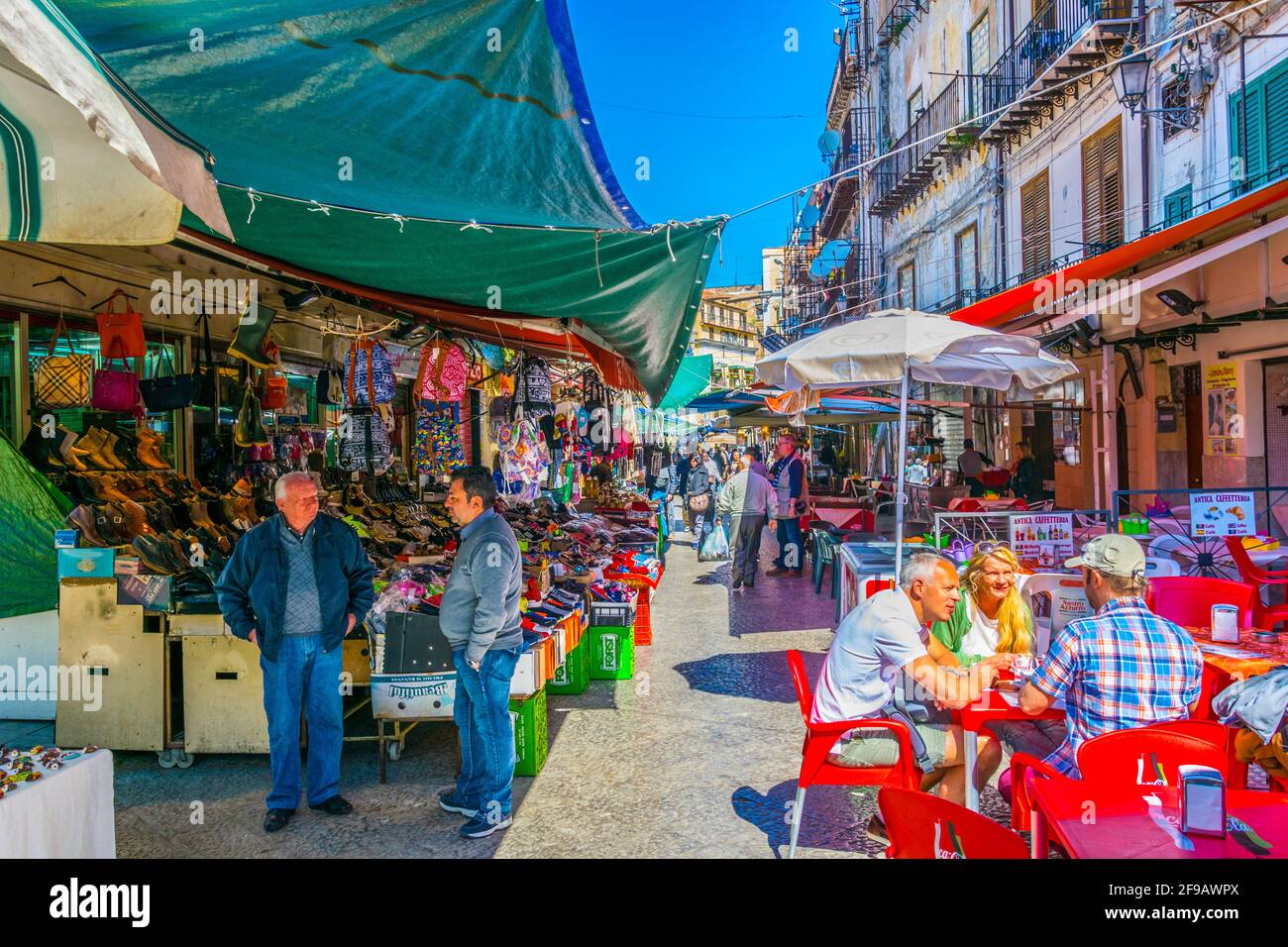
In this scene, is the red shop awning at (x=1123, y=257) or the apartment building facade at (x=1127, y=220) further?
the apartment building facade at (x=1127, y=220)

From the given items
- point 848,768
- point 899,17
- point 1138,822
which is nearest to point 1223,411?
point 848,768

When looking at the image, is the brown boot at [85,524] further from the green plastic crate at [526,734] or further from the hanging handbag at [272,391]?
the green plastic crate at [526,734]

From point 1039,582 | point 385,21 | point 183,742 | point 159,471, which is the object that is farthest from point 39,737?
point 1039,582

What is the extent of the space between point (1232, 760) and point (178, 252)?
23.6ft

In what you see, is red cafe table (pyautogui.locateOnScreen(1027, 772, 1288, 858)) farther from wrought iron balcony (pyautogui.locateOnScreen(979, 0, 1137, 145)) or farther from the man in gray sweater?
wrought iron balcony (pyautogui.locateOnScreen(979, 0, 1137, 145))

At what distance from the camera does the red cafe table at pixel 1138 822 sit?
2.57 meters

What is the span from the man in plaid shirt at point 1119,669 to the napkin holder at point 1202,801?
65 cm

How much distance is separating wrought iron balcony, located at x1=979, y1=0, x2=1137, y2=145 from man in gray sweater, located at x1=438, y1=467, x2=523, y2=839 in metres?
9.66

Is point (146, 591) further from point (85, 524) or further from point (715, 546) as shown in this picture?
point (715, 546)

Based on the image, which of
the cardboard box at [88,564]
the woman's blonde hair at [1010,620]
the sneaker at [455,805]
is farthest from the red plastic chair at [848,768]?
the cardboard box at [88,564]

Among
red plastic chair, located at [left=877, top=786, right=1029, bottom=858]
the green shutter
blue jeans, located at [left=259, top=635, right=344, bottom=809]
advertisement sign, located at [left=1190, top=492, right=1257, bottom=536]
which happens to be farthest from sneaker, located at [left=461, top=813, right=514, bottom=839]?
the green shutter

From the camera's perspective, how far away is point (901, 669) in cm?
405

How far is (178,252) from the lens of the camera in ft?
21.5
